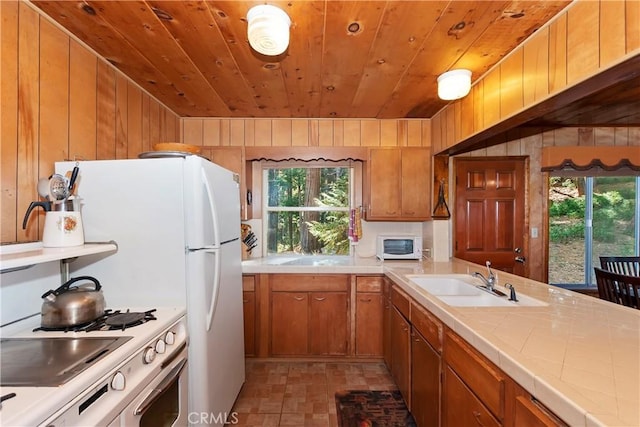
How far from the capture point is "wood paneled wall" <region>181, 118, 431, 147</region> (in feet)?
10.2

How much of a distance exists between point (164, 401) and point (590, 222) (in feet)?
15.1

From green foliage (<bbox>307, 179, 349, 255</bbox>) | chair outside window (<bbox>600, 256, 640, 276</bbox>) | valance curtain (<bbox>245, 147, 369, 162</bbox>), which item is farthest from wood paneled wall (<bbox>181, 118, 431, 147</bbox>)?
chair outside window (<bbox>600, 256, 640, 276</bbox>)

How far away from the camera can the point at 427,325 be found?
171 cm

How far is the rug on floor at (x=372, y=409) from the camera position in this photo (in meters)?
2.02

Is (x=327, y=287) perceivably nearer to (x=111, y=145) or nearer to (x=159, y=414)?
(x=159, y=414)

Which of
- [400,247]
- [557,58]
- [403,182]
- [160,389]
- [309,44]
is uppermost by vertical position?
[309,44]

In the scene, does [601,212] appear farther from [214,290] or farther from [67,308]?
[67,308]

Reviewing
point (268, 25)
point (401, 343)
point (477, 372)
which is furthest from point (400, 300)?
point (268, 25)

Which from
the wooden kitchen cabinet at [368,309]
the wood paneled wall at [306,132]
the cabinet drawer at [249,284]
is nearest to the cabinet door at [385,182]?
the wood paneled wall at [306,132]

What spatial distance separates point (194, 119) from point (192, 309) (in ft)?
7.22

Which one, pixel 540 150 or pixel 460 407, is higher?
pixel 540 150

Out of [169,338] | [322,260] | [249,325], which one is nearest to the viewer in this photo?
[169,338]

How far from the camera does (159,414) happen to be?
50.3 inches

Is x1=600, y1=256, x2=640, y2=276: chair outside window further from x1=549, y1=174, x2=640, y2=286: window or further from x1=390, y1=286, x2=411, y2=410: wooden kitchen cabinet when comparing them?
x1=390, y1=286, x2=411, y2=410: wooden kitchen cabinet
